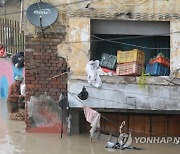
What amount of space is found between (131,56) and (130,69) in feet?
0.94

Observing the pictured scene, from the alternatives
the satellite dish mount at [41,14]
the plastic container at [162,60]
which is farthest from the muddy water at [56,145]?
the satellite dish mount at [41,14]

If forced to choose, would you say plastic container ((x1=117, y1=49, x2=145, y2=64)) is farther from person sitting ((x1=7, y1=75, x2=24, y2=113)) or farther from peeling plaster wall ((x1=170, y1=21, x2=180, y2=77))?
person sitting ((x1=7, y1=75, x2=24, y2=113))

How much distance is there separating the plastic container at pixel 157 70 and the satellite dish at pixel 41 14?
7.64 feet

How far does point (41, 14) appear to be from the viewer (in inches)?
407

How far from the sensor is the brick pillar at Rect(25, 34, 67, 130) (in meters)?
10.6

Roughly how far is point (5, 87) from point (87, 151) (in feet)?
25.1

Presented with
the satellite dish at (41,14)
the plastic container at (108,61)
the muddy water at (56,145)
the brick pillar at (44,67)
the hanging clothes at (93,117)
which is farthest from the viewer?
the brick pillar at (44,67)

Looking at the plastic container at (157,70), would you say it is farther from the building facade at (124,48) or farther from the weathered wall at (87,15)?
the weathered wall at (87,15)

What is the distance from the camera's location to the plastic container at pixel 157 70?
33.4 ft

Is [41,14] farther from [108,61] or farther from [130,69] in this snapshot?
[130,69]

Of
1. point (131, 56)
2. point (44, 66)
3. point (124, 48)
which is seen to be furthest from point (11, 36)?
point (131, 56)

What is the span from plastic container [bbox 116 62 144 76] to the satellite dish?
178cm

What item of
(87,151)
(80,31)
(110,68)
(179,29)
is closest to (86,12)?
(80,31)

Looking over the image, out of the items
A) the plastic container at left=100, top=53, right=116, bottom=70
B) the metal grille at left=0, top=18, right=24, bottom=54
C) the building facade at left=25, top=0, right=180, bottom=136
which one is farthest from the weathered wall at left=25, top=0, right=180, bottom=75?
the metal grille at left=0, top=18, right=24, bottom=54
